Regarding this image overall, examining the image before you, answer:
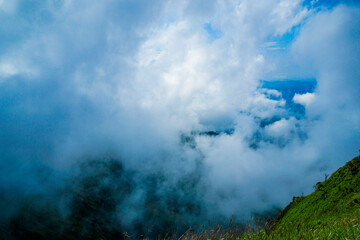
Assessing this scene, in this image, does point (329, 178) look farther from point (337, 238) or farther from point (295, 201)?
point (337, 238)

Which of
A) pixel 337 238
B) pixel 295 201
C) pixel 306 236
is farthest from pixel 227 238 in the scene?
pixel 295 201

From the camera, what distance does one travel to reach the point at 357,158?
19516 millimetres

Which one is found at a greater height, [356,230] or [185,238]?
[185,238]

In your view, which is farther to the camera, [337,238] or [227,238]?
[227,238]

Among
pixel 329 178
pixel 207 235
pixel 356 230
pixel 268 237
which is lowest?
pixel 356 230

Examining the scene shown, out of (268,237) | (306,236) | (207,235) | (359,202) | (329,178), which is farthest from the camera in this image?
(329,178)

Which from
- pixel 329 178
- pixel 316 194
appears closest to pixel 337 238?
pixel 316 194

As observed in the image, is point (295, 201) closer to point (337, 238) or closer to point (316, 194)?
point (316, 194)

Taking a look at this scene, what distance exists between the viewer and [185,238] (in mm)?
7641

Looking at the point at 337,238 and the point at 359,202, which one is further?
the point at 359,202

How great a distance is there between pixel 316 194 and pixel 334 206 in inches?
177

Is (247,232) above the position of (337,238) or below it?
above

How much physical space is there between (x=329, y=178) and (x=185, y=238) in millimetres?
19518

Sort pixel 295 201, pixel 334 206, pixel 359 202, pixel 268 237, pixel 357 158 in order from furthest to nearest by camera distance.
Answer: pixel 295 201 < pixel 357 158 < pixel 334 206 < pixel 359 202 < pixel 268 237
